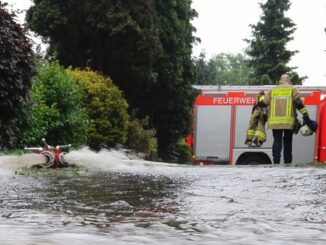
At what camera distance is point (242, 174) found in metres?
6.62

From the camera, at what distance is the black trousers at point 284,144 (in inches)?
404

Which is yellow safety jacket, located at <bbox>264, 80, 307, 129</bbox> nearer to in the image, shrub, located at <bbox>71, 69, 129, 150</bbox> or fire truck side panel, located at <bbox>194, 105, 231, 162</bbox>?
shrub, located at <bbox>71, 69, 129, 150</bbox>

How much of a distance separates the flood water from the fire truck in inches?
421

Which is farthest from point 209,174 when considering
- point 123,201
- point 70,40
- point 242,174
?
point 70,40

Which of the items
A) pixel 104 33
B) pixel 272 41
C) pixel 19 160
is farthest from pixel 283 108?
pixel 272 41

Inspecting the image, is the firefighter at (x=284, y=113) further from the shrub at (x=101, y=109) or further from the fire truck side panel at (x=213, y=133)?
the fire truck side panel at (x=213, y=133)

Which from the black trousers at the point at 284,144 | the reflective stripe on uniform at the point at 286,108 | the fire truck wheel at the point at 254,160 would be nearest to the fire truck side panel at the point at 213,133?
the fire truck wheel at the point at 254,160

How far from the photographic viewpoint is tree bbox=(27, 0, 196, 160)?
15961mm

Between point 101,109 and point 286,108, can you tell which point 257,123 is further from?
point 101,109

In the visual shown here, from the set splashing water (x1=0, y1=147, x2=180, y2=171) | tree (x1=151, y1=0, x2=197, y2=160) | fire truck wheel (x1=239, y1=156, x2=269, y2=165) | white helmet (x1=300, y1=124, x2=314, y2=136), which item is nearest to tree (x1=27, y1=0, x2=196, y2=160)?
tree (x1=151, y1=0, x2=197, y2=160)

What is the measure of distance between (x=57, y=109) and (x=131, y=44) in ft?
17.1

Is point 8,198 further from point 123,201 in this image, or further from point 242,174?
point 242,174

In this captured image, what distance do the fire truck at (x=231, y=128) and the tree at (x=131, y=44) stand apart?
21.7 inches

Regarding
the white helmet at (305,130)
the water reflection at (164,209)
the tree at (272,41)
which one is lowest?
the water reflection at (164,209)
